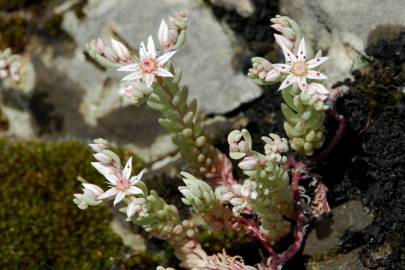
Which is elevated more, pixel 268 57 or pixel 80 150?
pixel 268 57

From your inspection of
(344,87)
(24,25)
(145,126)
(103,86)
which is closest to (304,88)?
(344,87)

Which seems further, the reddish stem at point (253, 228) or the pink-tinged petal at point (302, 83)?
the reddish stem at point (253, 228)

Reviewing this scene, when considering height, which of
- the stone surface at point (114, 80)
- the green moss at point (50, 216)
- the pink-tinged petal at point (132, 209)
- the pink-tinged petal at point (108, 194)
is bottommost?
the green moss at point (50, 216)

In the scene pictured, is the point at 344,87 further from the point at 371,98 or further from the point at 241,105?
the point at 241,105

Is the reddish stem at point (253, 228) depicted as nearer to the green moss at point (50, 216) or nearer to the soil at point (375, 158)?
the soil at point (375, 158)

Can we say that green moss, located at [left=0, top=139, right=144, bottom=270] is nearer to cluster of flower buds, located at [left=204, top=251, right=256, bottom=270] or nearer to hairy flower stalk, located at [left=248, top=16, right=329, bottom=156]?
cluster of flower buds, located at [left=204, top=251, right=256, bottom=270]

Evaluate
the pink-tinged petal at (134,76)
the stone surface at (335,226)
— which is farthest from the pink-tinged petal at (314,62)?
the stone surface at (335,226)

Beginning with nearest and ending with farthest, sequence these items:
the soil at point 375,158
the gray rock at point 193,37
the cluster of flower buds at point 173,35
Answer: the cluster of flower buds at point 173,35 < the soil at point 375,158 < the gray rock at point 193,37
